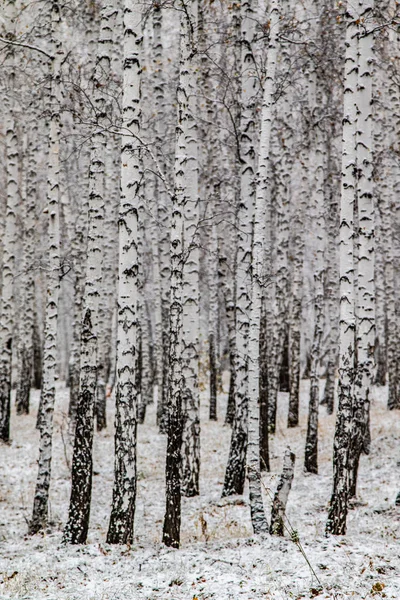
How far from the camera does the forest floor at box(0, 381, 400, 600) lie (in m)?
5.47

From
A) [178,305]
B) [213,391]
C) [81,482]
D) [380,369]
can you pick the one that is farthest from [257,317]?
[380,369]

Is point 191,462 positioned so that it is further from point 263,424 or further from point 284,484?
point 284,484


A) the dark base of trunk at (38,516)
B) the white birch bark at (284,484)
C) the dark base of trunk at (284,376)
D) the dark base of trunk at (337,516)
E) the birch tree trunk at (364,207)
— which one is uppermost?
the birch tree trunk at (364,207)

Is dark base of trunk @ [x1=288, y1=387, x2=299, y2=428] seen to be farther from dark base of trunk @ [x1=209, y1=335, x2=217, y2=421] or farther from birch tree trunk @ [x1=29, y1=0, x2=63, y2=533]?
birch tree trunk @ [x1=29, y1=0, x2=63, y2=533]

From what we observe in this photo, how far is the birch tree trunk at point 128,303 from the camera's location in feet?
22.1

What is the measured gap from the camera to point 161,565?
6.20 m

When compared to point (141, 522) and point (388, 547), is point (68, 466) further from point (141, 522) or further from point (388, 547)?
point (388, 547)

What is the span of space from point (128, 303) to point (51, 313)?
→ 7.03 ft

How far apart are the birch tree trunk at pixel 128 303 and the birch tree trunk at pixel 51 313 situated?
163cm

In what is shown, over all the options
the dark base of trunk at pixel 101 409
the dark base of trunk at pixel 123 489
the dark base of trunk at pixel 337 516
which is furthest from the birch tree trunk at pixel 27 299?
the dark base of trunk at pixel 337 516

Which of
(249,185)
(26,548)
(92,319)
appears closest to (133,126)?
(92,319)

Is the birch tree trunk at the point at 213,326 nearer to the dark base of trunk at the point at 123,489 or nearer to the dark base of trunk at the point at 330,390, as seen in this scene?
the dark base of trunk at the point at 330,390

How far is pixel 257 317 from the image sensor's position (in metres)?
7.25

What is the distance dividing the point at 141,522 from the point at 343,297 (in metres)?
4.76
